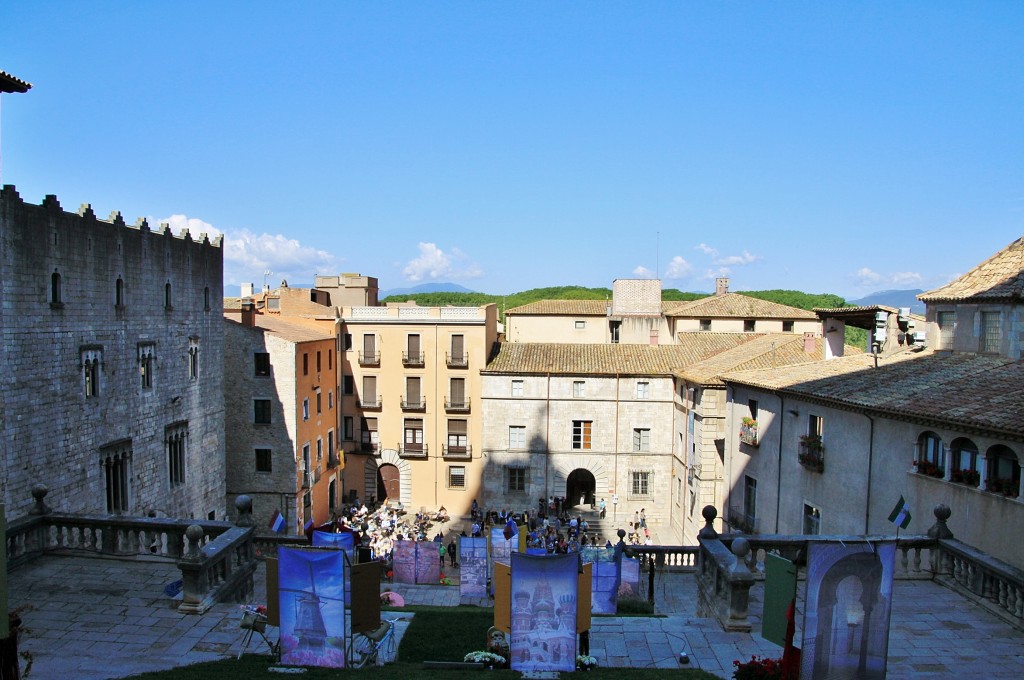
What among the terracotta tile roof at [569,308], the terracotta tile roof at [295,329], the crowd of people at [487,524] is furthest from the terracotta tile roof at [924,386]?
the terracotta tile roof at [569,308]

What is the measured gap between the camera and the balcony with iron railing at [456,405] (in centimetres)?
4062

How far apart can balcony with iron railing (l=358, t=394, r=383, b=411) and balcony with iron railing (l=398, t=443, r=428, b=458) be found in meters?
2.85

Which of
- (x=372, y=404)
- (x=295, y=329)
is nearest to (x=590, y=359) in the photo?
(x=372, y=404)

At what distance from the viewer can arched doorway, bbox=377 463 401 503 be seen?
42.5m

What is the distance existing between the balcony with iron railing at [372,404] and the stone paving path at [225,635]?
2831cm

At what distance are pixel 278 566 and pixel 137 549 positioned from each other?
6979 mm

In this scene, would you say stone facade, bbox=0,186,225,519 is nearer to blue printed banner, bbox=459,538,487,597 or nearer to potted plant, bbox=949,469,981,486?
blue printed banner, bbox=459,538,487,597

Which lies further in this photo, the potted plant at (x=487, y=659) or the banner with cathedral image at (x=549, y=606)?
the potted plant at (x=487, y=659)

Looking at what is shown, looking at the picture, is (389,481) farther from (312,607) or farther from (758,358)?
(312,607)

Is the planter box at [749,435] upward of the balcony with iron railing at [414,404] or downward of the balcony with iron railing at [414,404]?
upward

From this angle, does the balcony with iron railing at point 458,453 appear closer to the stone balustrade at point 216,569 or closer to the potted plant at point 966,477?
the stone balustrade at point 216,569

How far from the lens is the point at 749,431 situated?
89.6ft

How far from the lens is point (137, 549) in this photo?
1459 cm

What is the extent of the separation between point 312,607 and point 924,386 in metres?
17.7
